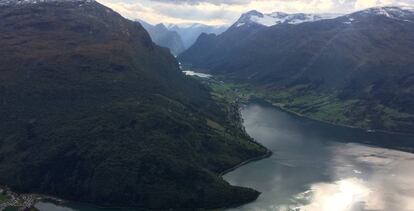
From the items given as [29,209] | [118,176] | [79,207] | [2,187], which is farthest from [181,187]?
[2,187]

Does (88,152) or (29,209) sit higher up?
(88,152)

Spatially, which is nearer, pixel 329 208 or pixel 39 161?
pixel 329 208

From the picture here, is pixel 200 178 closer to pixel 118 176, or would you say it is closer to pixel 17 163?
pixel 118 176

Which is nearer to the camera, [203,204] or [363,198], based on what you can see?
[203,204]

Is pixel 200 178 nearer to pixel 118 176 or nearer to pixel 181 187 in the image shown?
pixel 181 187

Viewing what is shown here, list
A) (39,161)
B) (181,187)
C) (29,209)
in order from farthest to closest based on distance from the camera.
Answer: (39,161) < (181,187) < (29,209)

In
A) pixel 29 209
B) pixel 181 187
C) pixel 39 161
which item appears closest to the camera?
pixel 29 209

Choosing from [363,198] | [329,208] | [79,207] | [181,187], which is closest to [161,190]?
[181,187]

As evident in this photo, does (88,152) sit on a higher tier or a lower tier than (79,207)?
higher
